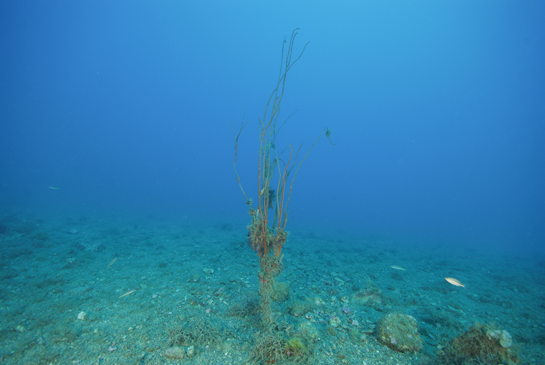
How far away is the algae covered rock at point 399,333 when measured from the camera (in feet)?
10.1

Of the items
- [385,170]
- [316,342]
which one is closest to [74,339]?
[316,342]

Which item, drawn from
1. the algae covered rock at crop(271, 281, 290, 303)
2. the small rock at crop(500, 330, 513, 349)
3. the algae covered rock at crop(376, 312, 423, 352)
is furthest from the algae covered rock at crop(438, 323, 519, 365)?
the algae covered rock at crop(271, 281, 290, 303)

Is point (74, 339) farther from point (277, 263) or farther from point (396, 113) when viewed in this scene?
point (396, 113)

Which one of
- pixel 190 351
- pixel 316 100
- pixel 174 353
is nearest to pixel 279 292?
pixel 190 351

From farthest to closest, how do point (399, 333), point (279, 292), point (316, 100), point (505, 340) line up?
point (316, 100) < point (279, 292) < point (399, 333) < point (505, 340)

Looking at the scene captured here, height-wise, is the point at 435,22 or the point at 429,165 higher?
the point at 435,22

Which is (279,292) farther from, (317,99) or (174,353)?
(317,99)

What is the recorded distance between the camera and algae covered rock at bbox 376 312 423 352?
121 inches

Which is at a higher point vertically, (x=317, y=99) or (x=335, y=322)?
(x=317, y=99)

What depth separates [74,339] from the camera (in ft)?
10.3

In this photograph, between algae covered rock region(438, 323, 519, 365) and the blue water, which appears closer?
algae covered rock region(438, 323, 519, 365)

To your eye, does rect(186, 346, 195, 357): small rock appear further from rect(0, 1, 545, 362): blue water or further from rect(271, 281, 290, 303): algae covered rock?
rect(0, 1, 545, 362): blue water

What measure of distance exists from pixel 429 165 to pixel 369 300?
196m

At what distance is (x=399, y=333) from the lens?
3182 mm
